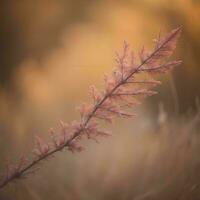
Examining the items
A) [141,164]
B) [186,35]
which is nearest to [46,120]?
[141,164]

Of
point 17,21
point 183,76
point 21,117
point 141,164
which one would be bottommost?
point 141,164

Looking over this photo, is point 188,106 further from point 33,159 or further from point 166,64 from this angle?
point 33,159

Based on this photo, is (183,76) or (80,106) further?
Answer: (183,76)
